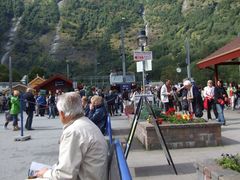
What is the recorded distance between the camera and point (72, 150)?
13.2ft

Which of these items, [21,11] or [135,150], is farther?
[21,11]

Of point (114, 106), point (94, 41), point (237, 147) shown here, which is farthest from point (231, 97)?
point (94, 41)

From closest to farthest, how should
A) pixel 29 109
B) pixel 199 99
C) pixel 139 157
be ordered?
pixel 139 157
pixel 199 99
pixel 29 109

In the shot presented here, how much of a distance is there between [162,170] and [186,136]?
7.96 feet

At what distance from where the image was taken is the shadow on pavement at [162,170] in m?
7.91

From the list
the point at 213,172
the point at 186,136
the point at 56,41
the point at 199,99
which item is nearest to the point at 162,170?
the point at 186,136

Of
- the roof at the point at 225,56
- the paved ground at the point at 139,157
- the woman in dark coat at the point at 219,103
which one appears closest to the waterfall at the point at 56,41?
the roof at the point at 225,56

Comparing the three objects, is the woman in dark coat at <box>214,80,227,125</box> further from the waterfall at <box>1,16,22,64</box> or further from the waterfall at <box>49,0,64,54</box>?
the waterfall at <box>1,16,22,64</box>

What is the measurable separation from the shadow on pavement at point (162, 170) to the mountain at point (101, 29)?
89110mm

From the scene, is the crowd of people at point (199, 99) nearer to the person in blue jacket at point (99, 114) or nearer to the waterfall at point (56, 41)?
the person in blue jacket at point (99, 114)

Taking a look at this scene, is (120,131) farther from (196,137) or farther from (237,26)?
(237,26)

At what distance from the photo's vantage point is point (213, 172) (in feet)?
17.3

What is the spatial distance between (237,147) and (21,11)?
533 feet

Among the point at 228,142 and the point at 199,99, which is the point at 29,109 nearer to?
the point at 199,99
